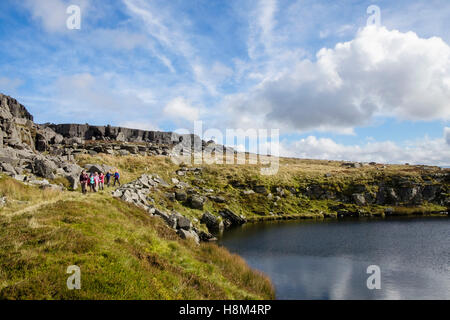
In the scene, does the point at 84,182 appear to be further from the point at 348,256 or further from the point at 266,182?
the point at 266,182

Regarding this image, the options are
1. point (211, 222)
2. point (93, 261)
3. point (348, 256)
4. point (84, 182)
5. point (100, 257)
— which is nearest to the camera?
point (93, 261)

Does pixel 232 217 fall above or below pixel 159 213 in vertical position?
below

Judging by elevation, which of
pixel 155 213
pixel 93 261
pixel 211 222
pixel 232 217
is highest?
pixel 93 261

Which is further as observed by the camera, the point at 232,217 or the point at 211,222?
the point at 232,217

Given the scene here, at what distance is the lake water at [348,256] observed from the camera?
21936 mm

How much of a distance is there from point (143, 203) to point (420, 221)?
5288 cm

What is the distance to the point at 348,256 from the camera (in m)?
31.3

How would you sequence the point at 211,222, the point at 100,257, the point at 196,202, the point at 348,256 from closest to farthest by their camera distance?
the point at 100,257
the point at 348,256
the point at 211,222
the point at 196,202

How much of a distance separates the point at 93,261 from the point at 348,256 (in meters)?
28.3

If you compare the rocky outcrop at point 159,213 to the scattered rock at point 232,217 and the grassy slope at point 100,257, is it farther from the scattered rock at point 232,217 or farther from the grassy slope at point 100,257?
the scattered rock at point 232,217

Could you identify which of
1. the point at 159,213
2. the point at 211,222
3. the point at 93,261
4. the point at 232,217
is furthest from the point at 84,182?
the point at 232,217

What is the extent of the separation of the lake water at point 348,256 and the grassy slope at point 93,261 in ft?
18.0

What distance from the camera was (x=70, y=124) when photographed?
493ft
